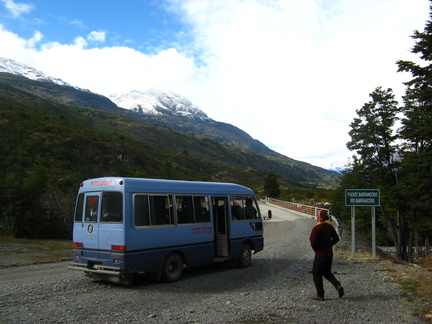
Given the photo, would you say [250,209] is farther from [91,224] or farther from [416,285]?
[91,224]

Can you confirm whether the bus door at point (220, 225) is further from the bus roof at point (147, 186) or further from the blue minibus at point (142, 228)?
the bus roof at point (147, 186)

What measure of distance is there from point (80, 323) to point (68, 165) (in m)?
44.8

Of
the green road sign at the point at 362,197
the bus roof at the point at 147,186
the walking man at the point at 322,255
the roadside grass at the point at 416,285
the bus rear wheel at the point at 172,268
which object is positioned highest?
the bus roof at the point at 147,186

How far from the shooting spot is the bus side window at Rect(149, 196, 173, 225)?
30.6 ft

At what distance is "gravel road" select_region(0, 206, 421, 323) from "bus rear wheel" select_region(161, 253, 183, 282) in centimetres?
23

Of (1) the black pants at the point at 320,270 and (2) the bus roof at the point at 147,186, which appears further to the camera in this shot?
(2) the bus roof at the point at 147,186

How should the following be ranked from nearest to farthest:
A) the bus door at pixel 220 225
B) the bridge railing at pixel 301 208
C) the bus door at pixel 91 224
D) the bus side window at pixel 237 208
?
1. the bus door at pixel 91 224
2. the bus door at pixel 220 225
3. the bus side window at pixel 237 208
4. the bridge railing at pixel 301 208

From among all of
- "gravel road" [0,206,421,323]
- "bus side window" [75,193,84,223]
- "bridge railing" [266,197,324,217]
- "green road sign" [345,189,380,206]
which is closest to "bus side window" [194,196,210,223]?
"gravel road" [0,206,421,323]

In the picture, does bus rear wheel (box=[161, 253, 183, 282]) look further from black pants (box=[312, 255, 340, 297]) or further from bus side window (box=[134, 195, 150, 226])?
black pants (box=[312, 255, 340, 297])

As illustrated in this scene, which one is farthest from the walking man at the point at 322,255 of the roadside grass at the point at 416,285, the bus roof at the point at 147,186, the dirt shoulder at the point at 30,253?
the dirt shoulder at the point at 30,253

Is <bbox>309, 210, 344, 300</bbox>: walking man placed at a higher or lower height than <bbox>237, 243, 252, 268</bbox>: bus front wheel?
higher

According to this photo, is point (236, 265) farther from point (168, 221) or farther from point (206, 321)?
point (206, 321)

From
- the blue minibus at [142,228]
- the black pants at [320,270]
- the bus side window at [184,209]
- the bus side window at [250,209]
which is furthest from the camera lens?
the bus side window at [250,209]

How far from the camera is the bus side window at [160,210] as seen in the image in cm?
932
